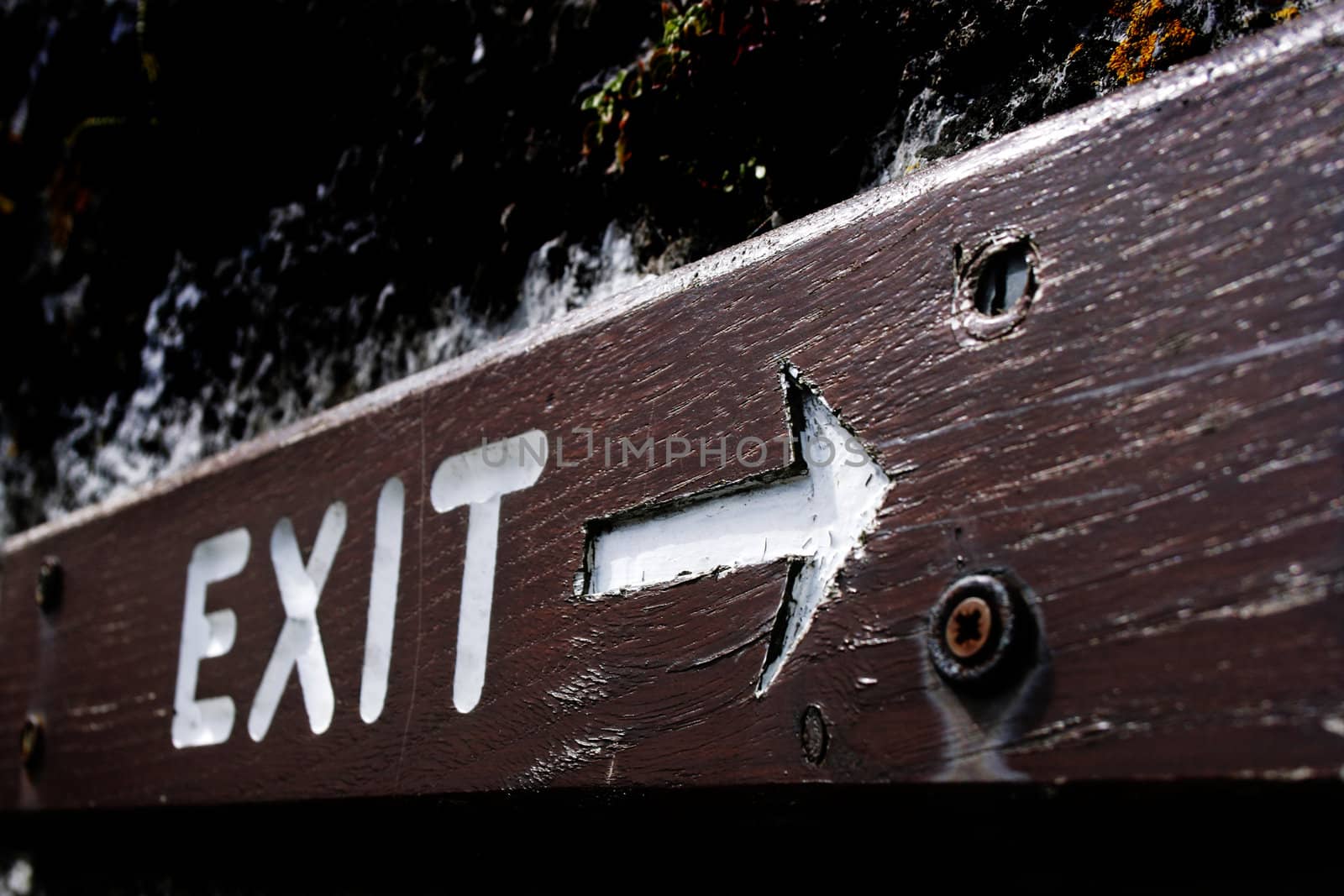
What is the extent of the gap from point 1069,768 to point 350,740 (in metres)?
0.60

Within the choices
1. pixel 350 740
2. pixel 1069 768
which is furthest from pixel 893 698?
pixel 350 740

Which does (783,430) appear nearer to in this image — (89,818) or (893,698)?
(893,698)

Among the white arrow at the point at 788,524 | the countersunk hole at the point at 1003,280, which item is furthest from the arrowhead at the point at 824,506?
the countersunk hole at the point at 1003,280

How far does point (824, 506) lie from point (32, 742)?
1.06m

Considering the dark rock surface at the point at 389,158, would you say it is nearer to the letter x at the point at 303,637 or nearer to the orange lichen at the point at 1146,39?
the orange lichen at the point at 1146,39

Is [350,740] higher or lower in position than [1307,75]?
lower

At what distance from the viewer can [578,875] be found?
A: 861mm

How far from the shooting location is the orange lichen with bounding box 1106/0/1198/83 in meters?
0.68

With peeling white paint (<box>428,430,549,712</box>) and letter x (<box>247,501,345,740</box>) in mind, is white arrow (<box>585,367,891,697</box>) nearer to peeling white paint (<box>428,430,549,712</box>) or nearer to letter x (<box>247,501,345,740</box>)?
peeling white paint (<box>428,430,549,712</box>)

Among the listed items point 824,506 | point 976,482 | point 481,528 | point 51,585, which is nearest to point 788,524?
point 824,506

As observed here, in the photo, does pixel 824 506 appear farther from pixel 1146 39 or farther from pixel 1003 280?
pixel 1146 39

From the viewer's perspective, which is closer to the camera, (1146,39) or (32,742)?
(1146,39)

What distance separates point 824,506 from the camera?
0.66m

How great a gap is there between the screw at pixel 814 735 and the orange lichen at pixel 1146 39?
416mm
